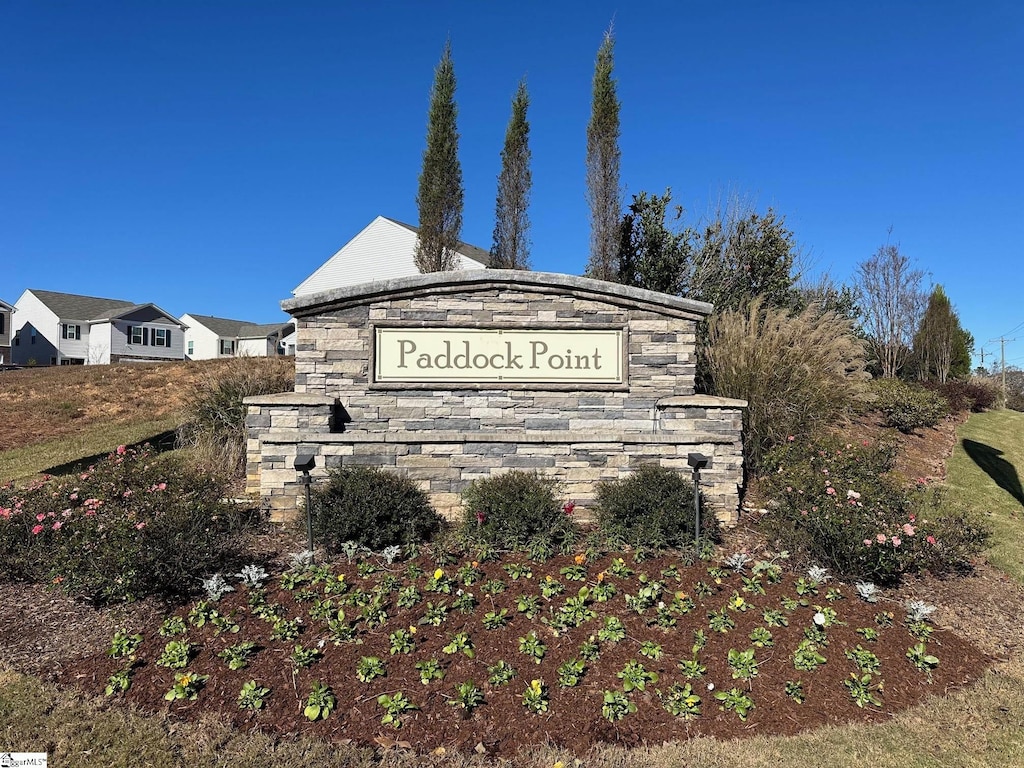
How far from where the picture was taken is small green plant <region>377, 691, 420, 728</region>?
105 inches

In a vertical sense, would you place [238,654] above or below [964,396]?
below

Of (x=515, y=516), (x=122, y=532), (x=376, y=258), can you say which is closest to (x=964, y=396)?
(x=515, y=516)

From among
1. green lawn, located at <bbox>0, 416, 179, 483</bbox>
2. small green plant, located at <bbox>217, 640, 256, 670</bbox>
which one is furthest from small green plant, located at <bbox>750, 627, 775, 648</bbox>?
green lawn, located at <bbox>0, 416, 179, 483</bbox>

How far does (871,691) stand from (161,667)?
3.97 meters

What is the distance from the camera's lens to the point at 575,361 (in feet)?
18.1

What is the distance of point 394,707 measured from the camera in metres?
2.73

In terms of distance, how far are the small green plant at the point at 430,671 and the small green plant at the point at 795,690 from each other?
6.22 ft

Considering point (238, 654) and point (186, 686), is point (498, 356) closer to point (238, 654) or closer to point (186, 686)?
point (238, 654)

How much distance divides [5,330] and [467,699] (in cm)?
4617

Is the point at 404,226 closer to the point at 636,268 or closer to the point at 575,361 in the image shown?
the point at 636,268

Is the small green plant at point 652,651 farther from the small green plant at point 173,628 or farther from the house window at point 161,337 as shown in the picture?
the house window at point 161,337

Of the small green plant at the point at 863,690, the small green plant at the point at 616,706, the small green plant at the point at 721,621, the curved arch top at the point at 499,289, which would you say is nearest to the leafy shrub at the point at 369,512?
the curved arch top at the point at 499,289

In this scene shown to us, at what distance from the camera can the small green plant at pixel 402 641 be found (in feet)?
10.5

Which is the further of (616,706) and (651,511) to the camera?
(651,511)
